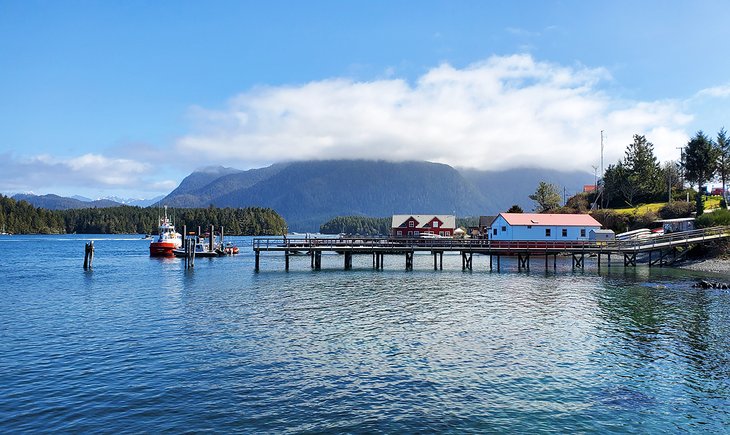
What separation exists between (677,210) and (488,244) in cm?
5284

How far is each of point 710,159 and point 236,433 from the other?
12630cm

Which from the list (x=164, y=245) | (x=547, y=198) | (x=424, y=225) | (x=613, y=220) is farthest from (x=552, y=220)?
(x=164, y=245)

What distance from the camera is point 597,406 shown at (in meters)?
18.3

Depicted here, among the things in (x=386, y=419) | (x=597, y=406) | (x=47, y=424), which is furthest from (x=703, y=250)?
(x=47, y=424)

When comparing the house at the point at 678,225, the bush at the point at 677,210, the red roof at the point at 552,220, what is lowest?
the house at the point at 678,225

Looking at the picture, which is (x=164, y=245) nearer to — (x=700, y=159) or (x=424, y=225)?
(x=424, y=225)

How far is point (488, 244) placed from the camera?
75000 mm

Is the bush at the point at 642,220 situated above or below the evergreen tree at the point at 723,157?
below

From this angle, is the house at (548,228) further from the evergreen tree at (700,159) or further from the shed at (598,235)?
the evergreen tree at (700,159)

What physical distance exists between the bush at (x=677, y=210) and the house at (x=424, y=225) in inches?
2387

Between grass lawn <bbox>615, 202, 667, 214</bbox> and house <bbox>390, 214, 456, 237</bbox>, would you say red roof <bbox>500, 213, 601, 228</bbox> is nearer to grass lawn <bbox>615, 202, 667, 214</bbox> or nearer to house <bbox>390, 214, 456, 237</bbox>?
grass lawn <bbox>615, 202, 667, 214</bbox>

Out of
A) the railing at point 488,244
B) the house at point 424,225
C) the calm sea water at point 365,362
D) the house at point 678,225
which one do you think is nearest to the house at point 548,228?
the house at point 678,225

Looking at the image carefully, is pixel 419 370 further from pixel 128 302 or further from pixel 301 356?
pixel 128 302

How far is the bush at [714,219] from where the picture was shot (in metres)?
78.2
